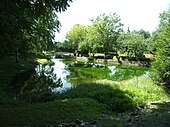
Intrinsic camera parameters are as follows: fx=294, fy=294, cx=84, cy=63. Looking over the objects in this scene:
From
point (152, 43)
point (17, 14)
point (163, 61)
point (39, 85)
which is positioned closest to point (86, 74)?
point (39, 85)

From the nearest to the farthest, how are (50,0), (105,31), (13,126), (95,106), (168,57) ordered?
(13,126)
(50,0)
(95,106)
(168,57)
(105,31)

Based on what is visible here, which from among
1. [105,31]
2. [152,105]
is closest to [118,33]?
[105,31]

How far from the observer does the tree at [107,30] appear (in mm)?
91562

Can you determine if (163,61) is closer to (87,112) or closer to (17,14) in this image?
(87,112)

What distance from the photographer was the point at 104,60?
85688 mm

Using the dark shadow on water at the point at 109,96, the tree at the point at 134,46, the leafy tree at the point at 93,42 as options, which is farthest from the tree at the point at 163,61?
the leafy tree at the point at 93,42

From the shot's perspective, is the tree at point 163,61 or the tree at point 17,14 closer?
the tree at point 17,14

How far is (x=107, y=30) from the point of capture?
92.6 metres

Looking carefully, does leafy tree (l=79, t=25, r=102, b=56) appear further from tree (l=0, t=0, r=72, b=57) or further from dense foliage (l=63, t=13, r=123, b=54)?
tree (l=0, t=0, r=72, b=57)

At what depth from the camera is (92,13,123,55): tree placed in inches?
3605

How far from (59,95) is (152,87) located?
7.97m

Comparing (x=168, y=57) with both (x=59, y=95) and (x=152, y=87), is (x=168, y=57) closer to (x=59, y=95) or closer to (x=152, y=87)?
(x=152, y=87)

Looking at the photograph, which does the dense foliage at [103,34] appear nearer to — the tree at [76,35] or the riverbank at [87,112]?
the tree at [76,35]

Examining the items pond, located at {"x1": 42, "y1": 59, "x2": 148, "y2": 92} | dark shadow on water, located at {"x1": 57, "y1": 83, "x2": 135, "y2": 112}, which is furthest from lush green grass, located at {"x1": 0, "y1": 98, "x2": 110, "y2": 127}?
pond, located at {"x1": 42, "y1": 59, "x2": 148, "y2": 92}
